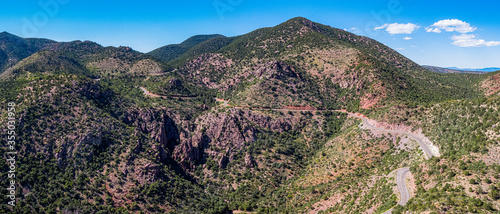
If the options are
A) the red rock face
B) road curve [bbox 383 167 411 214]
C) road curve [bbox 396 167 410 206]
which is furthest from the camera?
the red rock face

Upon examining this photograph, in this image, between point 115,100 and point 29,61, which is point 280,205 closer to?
point 115,100

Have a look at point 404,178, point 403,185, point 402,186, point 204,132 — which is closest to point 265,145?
point 204,132

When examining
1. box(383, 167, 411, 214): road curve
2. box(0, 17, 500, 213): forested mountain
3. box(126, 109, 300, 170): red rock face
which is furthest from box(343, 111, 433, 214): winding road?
box(126, 109, 300, 170): red rock face

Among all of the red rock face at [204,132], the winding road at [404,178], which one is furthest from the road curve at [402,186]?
the red rock face at [204,132]

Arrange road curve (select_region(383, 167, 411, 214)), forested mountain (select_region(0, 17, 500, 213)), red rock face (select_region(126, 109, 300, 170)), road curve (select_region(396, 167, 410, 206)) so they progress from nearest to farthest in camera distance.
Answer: road curve (select_region(383, 167, 411, 214))
road curve (select_region(396, 167, 410, 206))
forested mountain (select_region(0, 17, 500, 213))
red rock face (select_region(126, 109, 300, 170))

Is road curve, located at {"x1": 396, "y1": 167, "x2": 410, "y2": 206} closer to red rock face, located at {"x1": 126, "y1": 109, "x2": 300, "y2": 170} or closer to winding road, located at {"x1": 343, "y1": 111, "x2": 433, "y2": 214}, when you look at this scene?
winding road, located at {"x1": 343, "y1": 111, "x2": 433, "y2": 214}

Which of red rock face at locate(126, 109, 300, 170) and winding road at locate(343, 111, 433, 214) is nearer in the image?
winding road at locate(343, 111, 433, 214)

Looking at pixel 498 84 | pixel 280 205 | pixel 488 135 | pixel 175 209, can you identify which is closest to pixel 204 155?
pixel 175 209

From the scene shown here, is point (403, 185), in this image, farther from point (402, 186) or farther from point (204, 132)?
point (204, 132)
